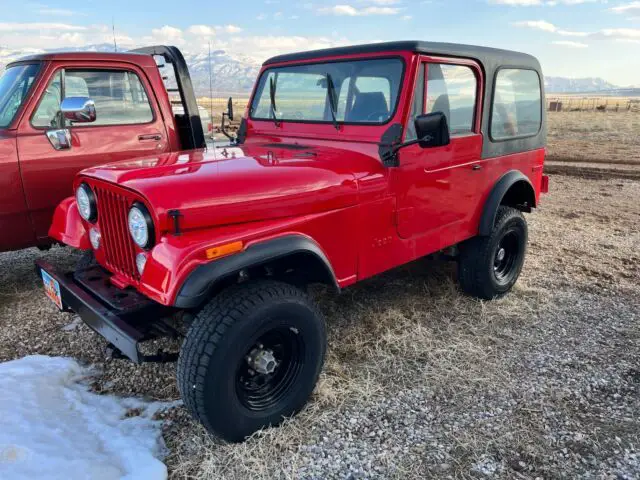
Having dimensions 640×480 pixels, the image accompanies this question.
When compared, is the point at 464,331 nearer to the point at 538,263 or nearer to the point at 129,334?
the point at 538,263

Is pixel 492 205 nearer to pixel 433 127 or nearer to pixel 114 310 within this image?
pixel 433 127

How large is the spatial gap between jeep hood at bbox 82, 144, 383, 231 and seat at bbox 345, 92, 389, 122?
269 millimetres

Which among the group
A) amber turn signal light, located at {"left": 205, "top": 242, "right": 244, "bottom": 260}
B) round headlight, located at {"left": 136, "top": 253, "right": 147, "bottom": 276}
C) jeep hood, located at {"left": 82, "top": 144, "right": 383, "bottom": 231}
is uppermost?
jeep hood, located at {"left": 82, "top": 144, "right": 383, "bottom": 231}

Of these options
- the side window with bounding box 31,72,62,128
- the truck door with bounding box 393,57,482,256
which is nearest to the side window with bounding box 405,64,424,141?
the truck door with bounding box 393,57,482,256

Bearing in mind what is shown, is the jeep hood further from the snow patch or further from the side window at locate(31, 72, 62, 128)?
the side window at locate(31, 72, 62, 128)

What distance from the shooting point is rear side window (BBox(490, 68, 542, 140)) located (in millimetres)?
3821

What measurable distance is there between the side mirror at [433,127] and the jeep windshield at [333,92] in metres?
0.40

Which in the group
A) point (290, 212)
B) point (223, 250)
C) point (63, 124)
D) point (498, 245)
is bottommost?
point (498, 245)

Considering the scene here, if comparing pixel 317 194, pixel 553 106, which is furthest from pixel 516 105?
pixel 553 106

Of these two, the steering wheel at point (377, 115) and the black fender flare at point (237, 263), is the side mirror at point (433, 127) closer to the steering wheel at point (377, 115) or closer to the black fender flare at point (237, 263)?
the steering wheel at point (377, 115)

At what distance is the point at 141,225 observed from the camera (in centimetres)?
227

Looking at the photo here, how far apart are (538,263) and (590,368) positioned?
2.01m

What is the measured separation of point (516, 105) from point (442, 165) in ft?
4.08

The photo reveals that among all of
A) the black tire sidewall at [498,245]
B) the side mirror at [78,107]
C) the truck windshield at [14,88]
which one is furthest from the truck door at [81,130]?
the black tire sidewall at [498,245]
